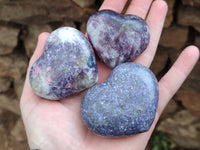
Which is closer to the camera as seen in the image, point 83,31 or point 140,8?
point 140,8

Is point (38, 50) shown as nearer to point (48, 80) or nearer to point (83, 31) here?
point (48, 80)

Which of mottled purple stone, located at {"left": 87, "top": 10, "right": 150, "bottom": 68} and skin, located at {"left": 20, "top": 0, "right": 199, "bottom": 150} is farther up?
mottled purple stone, located at {"left": 87, "top": 10, "right": 150, "bottom": 68}

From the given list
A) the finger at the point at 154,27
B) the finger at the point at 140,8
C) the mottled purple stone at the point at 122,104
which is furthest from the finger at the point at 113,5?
the mottled purple stone at the point at 122,104

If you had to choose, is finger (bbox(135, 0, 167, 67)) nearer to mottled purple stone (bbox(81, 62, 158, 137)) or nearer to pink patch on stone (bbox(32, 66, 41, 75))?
mottled purple stone (bbox(81, 62, 158, 137))

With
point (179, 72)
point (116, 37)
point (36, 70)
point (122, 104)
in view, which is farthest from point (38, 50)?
point (179, 72)

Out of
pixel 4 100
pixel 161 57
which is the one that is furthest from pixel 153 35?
pixel 4 100

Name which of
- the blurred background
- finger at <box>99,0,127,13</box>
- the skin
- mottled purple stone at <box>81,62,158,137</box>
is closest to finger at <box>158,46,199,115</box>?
the skin
